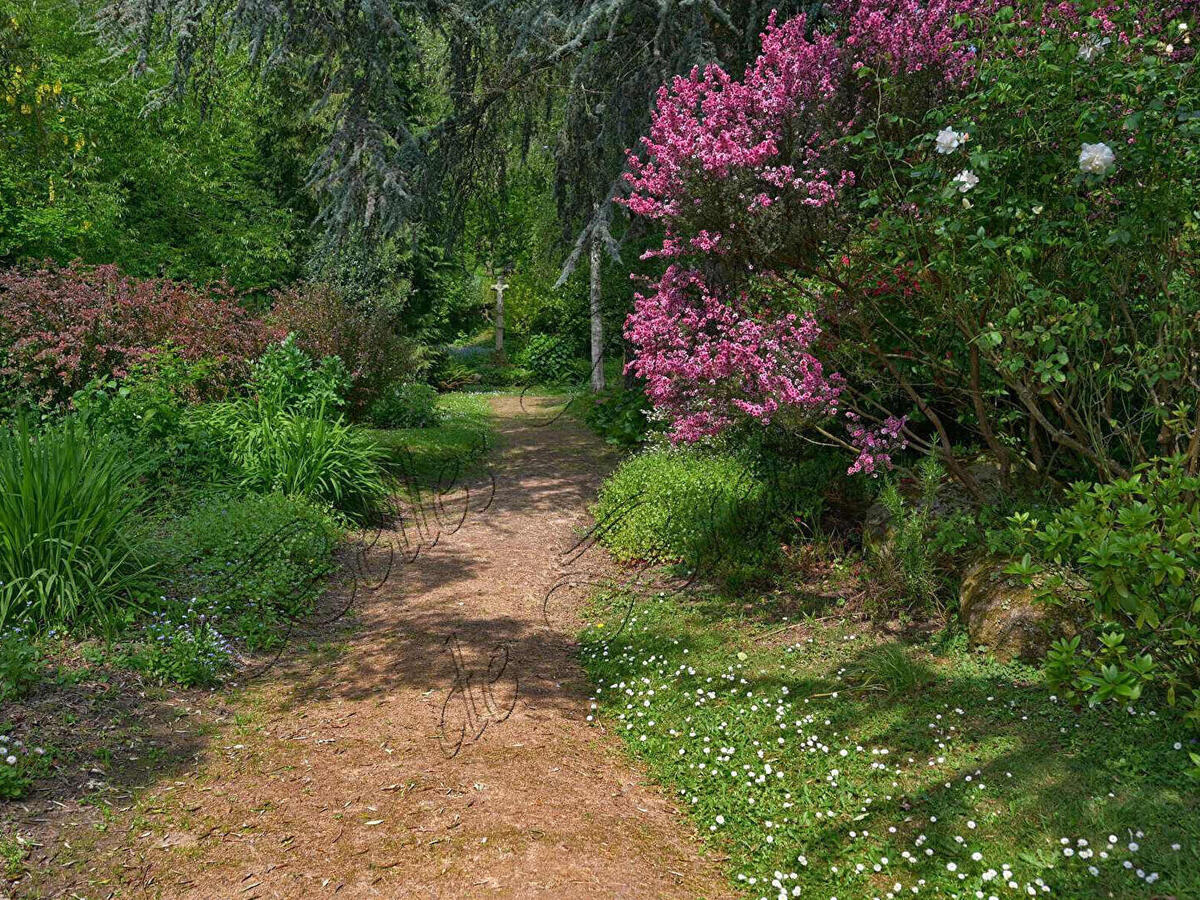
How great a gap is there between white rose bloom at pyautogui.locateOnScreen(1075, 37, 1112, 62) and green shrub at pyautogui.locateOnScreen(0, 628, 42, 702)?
18.8 feet

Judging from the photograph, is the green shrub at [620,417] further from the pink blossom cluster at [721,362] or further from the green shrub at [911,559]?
the green shrub at [911,559]

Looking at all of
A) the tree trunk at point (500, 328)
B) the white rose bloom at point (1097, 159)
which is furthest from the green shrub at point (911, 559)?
the tree trunk at point (500, 328)

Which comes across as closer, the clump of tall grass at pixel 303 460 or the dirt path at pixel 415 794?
the dirt path at pixel 415 794

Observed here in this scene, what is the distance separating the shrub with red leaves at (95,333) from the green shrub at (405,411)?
4284 mm

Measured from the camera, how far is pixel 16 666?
3.83m

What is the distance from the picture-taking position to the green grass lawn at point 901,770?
279cm

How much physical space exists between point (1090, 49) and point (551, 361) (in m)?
21.4

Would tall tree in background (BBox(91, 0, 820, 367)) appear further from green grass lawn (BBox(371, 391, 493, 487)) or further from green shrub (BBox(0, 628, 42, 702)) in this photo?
green shrub (BBox(0, 628, 42, 702))

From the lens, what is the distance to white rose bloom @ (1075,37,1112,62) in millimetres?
3578

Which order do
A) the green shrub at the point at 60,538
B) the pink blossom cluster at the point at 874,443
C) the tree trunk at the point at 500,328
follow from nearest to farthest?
the green shrub at the point at 60,538, the pink blossom cluster at the point at 874,443, the tree trunk at the point at 500,328

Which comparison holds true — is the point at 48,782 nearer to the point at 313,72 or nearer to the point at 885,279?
the point at 885,279

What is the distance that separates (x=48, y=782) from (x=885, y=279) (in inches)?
201

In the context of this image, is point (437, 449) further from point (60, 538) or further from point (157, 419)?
point (60, 538)

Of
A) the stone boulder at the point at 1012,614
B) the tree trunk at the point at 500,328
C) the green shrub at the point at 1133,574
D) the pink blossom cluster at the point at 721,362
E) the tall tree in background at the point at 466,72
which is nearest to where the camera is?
the green shrub at the point at 1133,574
